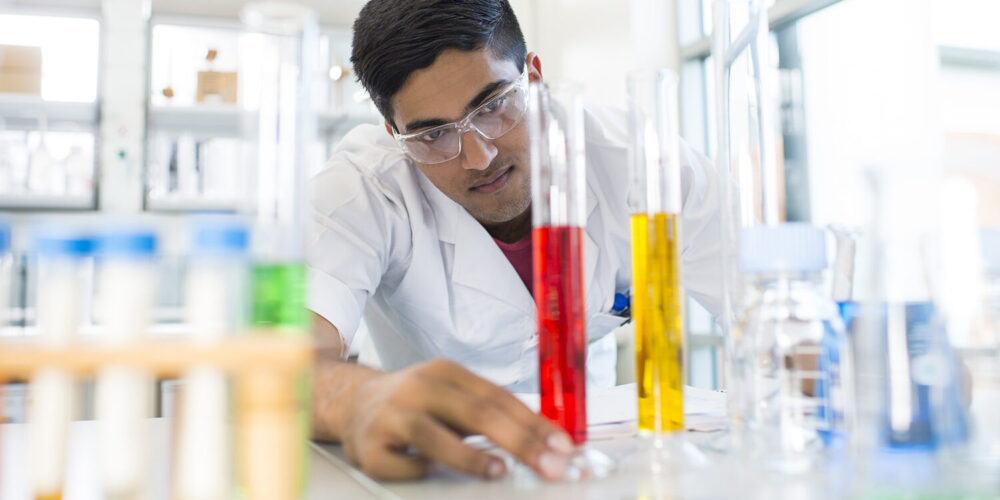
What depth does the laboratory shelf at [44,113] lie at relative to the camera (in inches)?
147

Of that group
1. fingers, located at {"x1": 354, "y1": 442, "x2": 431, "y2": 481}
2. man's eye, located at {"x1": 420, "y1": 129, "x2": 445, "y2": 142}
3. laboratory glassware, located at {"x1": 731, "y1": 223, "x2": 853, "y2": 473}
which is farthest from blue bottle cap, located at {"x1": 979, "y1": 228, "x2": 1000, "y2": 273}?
man's eye, located at {"x1": 420, "y1": 129, "x2": 445, "y2": 142}

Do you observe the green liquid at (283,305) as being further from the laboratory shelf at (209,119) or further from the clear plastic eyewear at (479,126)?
the laboratory shelf at (209,119)

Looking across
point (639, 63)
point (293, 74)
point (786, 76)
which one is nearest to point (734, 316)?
point (293, 74)

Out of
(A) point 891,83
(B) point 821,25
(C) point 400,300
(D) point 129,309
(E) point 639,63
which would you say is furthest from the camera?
(E) point 639,63

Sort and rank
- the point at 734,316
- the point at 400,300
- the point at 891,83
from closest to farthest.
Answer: the point at 734,316 < the point at 400,300 < the point at 891,83

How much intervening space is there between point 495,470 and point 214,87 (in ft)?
12.2

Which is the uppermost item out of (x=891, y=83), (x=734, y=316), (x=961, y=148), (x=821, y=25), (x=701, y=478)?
(x=821, y=25)

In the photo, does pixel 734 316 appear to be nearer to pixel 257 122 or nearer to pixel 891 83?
pixel 257 122

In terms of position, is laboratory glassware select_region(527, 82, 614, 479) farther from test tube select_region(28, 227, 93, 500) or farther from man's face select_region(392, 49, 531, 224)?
man's face select_region(392, 49, 531, 224)

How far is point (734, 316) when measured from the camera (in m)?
0.95

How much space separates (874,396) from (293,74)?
23.7 inches

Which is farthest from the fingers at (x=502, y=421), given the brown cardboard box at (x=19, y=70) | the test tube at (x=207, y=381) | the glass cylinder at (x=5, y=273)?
the brown cardboard box at (x=19, y=70)

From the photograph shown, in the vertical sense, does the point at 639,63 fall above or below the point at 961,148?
above

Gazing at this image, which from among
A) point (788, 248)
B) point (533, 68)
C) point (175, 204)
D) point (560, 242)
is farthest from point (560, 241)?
point (175, 204)
